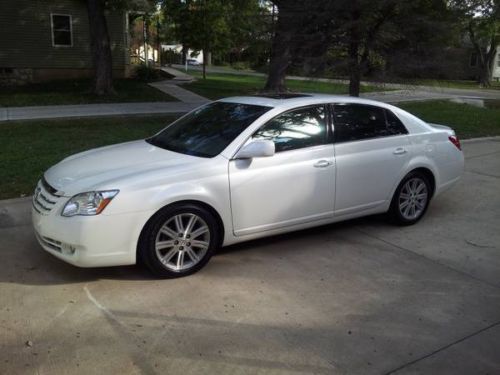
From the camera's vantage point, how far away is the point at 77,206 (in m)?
4.09

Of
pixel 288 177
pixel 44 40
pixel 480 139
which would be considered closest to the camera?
pixel 288 177

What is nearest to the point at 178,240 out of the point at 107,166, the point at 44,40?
the point at 107,166

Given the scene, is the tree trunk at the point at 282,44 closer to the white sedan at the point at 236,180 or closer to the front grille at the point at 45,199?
the white sedan at the point at 236,180

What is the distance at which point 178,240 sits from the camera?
4.30 metres

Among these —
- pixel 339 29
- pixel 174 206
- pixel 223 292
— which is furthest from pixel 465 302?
pixel 339 29

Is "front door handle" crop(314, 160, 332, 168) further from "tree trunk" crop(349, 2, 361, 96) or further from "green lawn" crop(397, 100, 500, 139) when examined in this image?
"green lawn" crop(397, 100, 500, 139)

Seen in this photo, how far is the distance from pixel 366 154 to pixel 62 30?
2107cm

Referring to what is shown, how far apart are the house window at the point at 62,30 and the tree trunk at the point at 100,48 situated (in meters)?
5.83

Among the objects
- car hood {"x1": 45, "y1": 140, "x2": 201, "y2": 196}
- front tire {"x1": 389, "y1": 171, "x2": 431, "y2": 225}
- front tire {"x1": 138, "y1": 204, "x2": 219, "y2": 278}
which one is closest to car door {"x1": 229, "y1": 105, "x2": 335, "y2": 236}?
front tire {"x1": 138, "y1": 204, "x2": 219, "y2": 278}

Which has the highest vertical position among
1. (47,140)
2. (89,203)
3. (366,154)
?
(366,154)

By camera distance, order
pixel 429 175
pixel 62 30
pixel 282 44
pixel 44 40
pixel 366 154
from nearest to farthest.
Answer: pixel 366 154, pixel 429 175, pixel 282 44, pixel 44 40, pixel 62 30

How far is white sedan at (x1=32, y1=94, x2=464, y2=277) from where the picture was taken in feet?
13.5

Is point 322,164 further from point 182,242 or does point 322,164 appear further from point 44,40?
point 44,40

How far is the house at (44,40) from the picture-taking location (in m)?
22.0
